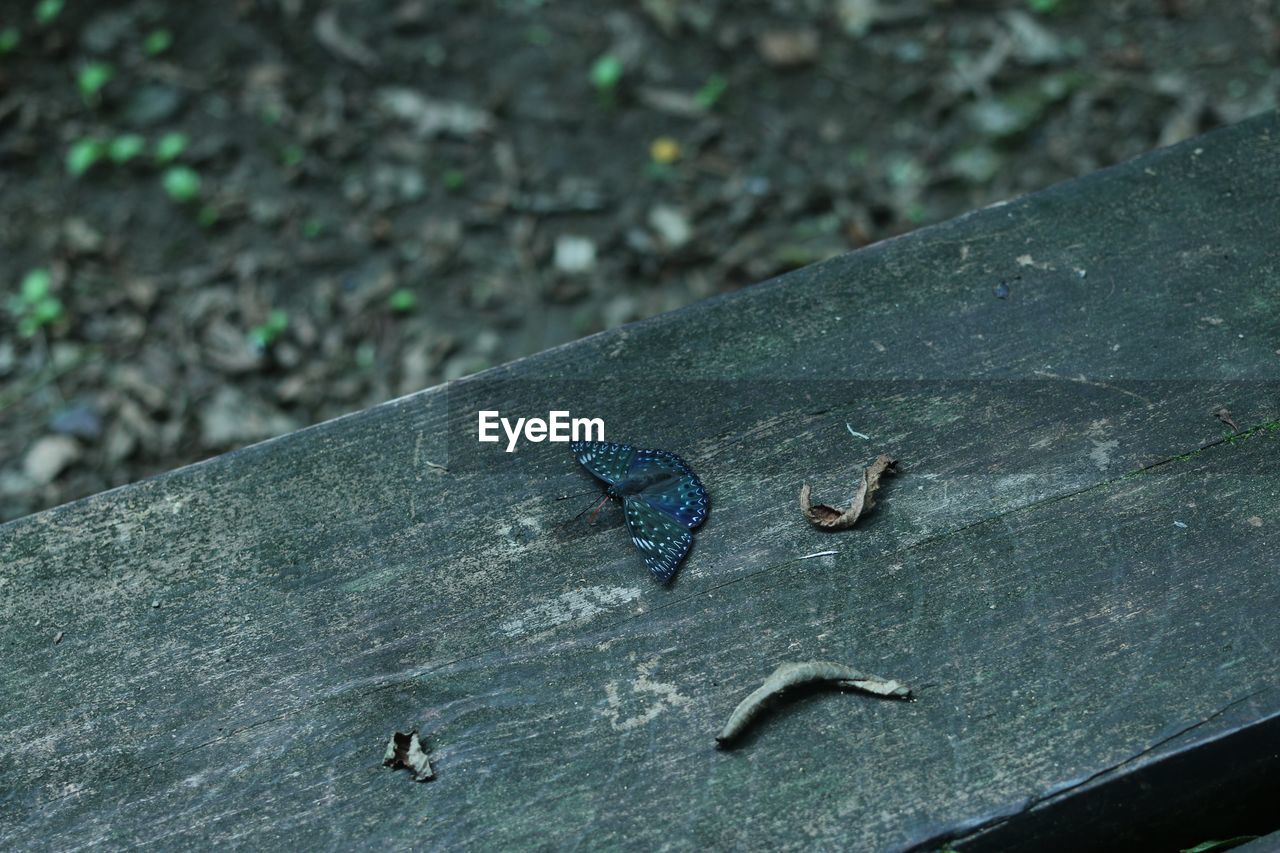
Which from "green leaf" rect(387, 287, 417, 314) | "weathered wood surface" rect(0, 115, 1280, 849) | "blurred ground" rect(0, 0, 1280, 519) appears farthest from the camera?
"green leaf" rect(387, 287, 417, 314)

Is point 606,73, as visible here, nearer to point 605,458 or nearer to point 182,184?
point 182,184

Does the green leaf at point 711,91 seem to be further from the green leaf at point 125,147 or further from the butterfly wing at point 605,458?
the butterfly wing at point 605,458

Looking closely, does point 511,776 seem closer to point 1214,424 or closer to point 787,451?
point 787,451

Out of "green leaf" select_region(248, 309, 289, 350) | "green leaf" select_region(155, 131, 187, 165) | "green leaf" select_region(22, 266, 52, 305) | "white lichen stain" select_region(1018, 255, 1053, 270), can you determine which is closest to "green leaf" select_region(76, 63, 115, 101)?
"green leaf" select_region(155, 131, 187, 165)

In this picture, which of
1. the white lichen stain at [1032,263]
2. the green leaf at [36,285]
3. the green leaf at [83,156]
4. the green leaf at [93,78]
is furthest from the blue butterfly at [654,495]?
the green leaf at [93,78]

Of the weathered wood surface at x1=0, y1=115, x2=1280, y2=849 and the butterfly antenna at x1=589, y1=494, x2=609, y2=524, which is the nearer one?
the weathered wood surface at x1=0, y1=115, x2=1280, y2=849

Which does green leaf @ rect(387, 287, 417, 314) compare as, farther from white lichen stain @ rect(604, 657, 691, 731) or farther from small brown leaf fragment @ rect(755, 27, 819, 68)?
white lichen stain @ rect(604, 657, 691, 731)

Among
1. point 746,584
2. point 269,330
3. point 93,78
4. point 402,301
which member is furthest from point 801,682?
point 93,78
